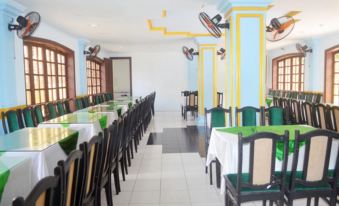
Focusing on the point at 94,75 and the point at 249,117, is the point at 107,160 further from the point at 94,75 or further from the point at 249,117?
the point at 94,75

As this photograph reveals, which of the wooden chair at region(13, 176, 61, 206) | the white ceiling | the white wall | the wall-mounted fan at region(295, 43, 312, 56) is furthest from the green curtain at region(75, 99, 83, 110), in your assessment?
the wall-mounted fan at region(295, 43, 312, 56)

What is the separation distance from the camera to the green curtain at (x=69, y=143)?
2783mm

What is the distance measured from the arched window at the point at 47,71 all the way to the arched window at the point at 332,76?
7.74 m

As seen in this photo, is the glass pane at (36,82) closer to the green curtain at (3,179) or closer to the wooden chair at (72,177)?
the green curtain at (3,179)

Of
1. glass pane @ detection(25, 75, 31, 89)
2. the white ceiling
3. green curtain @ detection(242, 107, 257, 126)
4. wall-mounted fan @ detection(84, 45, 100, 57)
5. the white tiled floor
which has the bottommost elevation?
the white tiled floor

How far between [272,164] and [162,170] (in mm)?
2254

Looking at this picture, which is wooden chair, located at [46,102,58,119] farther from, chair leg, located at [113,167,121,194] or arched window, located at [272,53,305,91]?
arched window, located at [272,53,305,91]

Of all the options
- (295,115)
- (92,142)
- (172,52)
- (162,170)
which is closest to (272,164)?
(92,142)

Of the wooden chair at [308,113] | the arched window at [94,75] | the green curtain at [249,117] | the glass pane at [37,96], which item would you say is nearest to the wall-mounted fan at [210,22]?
the green curtain at [249,117]

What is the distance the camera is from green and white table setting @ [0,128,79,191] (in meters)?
2.25

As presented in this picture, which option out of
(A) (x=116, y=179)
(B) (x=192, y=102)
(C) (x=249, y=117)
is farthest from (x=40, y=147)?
(B) (x=192, y=102)

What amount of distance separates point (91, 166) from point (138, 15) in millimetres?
4482

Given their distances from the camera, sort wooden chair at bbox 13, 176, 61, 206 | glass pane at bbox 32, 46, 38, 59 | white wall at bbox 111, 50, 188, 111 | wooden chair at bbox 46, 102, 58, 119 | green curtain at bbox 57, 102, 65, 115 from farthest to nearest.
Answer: white wall at bbox 111, 50, 188, 111 < glass pane at bbox 32, 46, 38, 59 < green curtain at bbox 57, 102, 65, 115 < wooden chair at bbox 46, 102, 58, 119 < wooden chair at bbox 13, 176, 61, 206

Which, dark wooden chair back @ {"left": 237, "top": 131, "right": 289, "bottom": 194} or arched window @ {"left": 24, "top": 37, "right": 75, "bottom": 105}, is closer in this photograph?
dark wooden chair back @ {"left": 237, "top": 131, "right": 289, "bottom": 194}
